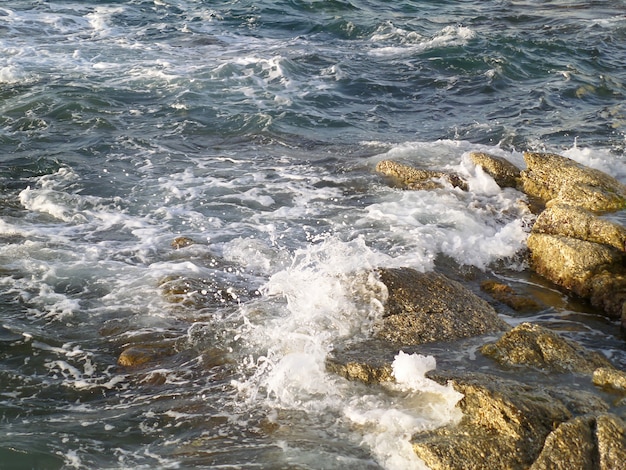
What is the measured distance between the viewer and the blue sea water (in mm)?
6301

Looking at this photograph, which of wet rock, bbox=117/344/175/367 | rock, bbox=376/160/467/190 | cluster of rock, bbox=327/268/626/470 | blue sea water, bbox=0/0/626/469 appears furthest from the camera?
rock, bbox=376/160/467/190

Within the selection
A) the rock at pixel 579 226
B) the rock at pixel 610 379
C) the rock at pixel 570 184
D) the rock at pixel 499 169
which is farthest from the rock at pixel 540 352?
the rock at pixel 499 169

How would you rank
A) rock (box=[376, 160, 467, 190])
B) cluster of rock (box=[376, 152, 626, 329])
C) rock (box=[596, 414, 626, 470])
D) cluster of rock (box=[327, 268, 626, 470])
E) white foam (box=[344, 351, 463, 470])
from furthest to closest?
rock (box=[376, 160, 467, 190])
cluster of rock (box=[376, 152, 626, 329])
white foam (box=[344, 351, 463, 470])
cluster of rock (box=[327, 268, 626, 470])
rock (box=[596, 414, 626, 470])

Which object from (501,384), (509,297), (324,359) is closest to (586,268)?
(509,297)

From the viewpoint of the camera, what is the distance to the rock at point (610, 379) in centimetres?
603

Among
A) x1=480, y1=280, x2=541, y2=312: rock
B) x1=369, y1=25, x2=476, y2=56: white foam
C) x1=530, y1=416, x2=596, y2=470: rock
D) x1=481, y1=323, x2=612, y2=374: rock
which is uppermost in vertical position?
x1=369, y1=25, x2=476, y2=56: white foam

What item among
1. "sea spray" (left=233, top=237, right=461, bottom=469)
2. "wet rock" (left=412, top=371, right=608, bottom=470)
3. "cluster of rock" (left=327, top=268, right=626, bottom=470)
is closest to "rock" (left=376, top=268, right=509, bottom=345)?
"cluster of rock" (left=327, top=268, right=626, bottom=470)

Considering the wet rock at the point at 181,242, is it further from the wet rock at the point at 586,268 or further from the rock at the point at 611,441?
the rock at the point at 611,441

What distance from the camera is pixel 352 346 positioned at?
280 inches

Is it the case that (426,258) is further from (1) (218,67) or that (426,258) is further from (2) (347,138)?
(1) (218,67)

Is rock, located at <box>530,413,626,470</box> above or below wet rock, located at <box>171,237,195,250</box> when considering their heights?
above

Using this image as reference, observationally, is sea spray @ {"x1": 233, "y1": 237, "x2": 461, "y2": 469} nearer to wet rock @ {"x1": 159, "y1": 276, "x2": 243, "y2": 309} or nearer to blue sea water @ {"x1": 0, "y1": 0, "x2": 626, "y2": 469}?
blue sea water @ {"x1": 0, "y1": 0, "x2": 626, "y2": 469}

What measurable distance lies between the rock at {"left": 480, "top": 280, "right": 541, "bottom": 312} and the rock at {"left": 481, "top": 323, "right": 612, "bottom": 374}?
1.69 meters

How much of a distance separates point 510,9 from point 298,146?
1425cm
